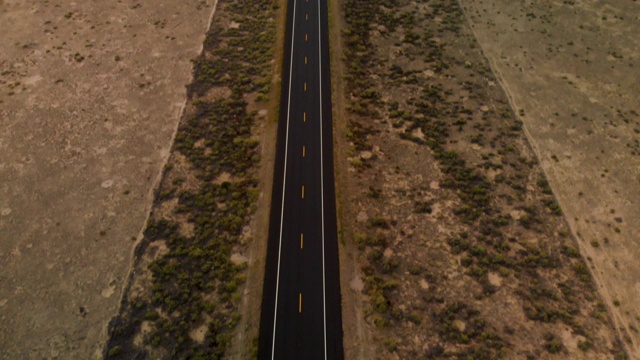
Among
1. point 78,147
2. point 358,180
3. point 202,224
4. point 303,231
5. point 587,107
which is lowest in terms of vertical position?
point 587,107

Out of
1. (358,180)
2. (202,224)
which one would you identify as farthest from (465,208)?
(202,224)

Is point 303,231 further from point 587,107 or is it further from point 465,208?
point 587,107

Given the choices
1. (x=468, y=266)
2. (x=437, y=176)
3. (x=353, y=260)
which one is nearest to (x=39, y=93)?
(x=353, y=260)

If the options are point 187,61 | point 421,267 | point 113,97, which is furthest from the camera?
point 187,61

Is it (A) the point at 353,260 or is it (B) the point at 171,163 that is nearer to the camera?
(A) the point at 353,260

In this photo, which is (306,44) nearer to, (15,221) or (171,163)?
(171,163)

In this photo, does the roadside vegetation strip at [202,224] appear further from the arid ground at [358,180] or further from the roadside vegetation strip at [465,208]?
the roadside vegetation strip at [465,208]

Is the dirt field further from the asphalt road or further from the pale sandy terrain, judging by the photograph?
the pale sandy terrain
